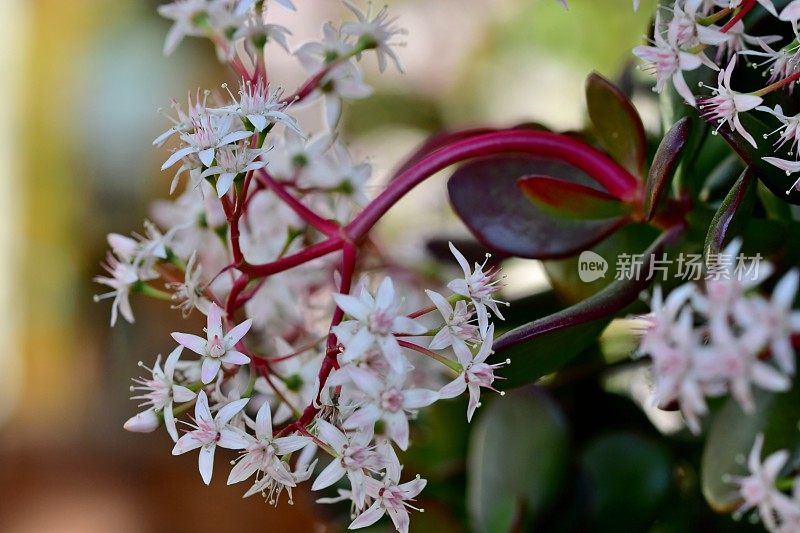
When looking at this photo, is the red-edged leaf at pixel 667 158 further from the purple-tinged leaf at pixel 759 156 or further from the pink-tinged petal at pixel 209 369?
the pink-tinged petal at pixel 209 369

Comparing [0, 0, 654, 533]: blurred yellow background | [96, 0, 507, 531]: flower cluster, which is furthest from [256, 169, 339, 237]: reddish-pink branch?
[0, 0, 654, 533]: blurred yellow background

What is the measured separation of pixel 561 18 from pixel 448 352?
0.90 meters

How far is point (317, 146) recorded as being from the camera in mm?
446

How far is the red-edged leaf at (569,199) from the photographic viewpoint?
1.25 ft

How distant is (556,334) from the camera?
13.0 inches

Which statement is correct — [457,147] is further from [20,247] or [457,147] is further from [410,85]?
[20,247]

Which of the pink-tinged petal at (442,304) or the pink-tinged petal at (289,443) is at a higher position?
the pink-tinged petal at (442,304)

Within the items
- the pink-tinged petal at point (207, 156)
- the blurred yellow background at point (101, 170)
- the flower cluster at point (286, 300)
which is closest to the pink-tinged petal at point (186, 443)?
the flower cluster at point (286, 300)

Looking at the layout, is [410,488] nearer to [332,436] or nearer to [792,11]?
[332,436]

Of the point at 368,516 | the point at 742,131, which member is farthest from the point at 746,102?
the point at 368,516

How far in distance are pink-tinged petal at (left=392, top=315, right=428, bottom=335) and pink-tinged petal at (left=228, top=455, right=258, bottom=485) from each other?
0.27 ft

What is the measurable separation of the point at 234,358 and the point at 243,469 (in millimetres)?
44

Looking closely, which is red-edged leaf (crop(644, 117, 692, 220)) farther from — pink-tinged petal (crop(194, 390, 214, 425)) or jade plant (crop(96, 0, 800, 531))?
pink-tinged petal (crop(194, 390, 214, 425))

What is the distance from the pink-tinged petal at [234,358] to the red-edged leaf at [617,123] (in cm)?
21
